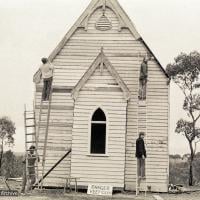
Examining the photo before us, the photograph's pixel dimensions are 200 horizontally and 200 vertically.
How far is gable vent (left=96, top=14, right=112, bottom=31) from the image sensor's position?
2577 cm

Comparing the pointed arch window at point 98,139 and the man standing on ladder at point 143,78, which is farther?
the pointed arch window at point 98,139

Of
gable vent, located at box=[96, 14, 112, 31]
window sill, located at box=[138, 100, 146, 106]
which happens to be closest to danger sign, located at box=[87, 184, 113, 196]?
window sill, located at box=[138, 100, 146, 106]

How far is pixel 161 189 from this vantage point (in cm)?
2411

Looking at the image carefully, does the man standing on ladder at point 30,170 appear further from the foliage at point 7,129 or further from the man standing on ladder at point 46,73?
the foliage at point 7,129

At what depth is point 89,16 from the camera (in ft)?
84.9

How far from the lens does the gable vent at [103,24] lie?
2577 centimetres

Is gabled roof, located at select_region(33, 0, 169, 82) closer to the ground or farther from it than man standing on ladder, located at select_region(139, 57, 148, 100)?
farther from it

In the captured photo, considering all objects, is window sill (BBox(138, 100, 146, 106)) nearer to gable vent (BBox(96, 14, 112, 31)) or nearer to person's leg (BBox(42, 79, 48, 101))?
gable vent (BBox(96, 14, 112, 31))

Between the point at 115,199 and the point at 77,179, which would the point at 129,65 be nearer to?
the point at 77,179

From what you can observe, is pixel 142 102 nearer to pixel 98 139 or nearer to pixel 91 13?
pixel 98 139

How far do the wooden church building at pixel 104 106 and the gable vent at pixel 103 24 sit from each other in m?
0.05

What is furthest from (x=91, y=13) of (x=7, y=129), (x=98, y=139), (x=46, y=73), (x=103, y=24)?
(x=7, y=129)

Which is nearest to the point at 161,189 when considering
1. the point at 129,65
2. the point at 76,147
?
the point at 76,147

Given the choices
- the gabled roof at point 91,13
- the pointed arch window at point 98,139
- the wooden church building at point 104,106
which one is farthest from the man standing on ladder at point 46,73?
the pointed arch window at point 98,139
